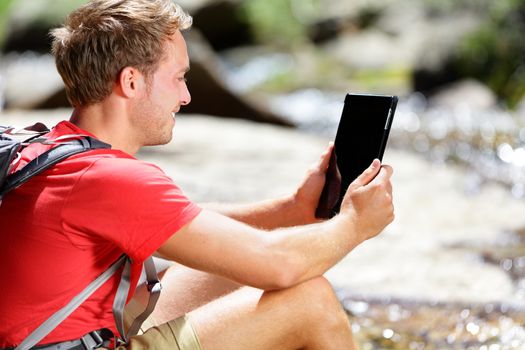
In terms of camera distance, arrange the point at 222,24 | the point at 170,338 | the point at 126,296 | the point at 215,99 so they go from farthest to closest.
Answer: the point at 222,24
the point at 215,99
the point at 170,338
the point at 126,296

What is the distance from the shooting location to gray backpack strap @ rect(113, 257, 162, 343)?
2555 mm

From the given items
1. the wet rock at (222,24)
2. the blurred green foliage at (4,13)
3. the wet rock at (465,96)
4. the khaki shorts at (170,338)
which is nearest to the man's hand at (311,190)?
the khaki shorts at (170,338)

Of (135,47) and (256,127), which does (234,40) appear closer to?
(256,127)

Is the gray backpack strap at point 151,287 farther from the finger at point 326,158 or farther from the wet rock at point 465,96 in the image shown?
the wet rock at point 465,96

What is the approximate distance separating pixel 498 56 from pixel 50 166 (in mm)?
13533

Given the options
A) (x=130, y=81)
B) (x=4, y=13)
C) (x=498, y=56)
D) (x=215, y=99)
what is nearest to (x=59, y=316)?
(x=130, y=81)

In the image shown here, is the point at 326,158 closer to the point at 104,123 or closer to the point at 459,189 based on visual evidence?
the point at 104,123

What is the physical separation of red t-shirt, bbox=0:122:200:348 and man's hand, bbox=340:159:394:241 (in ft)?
1.69

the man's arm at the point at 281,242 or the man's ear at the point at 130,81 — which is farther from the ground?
the man's ear at the point at 130,81

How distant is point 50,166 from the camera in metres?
2.47

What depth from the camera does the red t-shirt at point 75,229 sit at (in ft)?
7.99

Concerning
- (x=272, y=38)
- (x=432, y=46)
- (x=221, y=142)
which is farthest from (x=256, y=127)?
(x=272, y=38)

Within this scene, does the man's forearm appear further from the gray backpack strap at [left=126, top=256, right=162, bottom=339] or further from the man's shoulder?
the man's shoulder

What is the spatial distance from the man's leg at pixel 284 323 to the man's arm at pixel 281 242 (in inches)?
2.1
